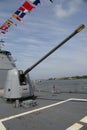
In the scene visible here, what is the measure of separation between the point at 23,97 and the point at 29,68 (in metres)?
1.11

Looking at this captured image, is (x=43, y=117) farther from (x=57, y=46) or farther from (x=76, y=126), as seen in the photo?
(x=57, y=46)

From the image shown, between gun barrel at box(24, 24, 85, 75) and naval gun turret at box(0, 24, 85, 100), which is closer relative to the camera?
gun barrel at box(24, 24, 85, 75)

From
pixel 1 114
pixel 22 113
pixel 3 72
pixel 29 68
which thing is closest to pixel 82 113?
pixel 22 113

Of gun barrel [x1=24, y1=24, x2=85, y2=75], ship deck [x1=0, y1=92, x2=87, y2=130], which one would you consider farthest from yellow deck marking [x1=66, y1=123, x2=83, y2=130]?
gun barrel [x1=24, y1=24, x2=85, y2=75]

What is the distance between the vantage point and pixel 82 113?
6000 mm

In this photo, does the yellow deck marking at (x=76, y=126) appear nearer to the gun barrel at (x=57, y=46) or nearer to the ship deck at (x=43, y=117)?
the ship deck at (x=43, y=117)

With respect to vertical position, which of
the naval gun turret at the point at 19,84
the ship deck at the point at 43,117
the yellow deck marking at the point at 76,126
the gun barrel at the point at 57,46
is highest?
the gun barrel at the point at 57,46

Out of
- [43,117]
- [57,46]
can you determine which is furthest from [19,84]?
[43,117]

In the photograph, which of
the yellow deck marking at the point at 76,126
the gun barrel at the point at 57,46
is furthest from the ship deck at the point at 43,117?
the gun barrel at the point at 57,46

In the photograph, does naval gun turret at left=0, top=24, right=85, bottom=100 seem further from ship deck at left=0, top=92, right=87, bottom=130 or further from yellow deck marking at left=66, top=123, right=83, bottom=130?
yellow deck marking at left=66, top=123, right=83, bottom=130

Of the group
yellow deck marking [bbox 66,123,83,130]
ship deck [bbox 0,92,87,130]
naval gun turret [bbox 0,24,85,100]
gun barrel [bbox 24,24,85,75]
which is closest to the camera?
yellow deck marking [bbox 66,123,83,130]

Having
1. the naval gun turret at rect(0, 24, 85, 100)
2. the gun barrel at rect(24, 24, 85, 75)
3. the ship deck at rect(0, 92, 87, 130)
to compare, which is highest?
the gun barrel at rect(24, 24, 85, 75)

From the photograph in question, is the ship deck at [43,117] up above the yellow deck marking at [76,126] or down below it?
above

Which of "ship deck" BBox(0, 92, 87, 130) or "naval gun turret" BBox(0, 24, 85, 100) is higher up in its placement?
"naval gun turret" BBox(0, 24, 85, 100)
